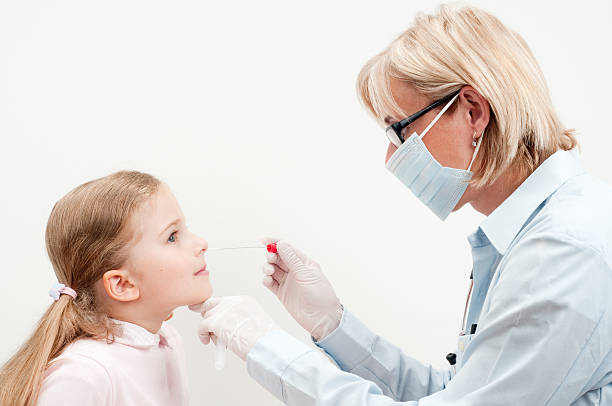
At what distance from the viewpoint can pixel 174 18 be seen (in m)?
2.00

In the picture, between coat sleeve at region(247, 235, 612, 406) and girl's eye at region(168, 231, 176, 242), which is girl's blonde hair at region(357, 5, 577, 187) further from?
girl's eye at region(168, 231, 176, 242)

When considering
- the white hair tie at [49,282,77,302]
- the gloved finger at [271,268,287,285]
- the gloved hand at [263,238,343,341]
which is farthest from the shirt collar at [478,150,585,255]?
the white hair tie at [49,282,77,302]

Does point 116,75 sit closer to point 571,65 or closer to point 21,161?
point 21,161

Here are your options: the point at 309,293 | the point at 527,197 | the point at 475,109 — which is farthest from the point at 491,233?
the point at 309,293

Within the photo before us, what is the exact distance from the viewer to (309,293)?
1.72 metres

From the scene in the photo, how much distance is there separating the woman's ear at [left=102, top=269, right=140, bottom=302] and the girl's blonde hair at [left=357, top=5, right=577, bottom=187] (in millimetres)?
732

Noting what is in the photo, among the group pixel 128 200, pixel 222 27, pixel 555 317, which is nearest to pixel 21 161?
pixel 128 200

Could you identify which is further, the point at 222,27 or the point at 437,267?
the point at 437,267

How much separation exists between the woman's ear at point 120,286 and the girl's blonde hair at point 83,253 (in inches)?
1.0

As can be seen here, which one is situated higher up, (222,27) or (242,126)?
(222,27)

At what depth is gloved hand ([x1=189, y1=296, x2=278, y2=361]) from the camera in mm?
1406

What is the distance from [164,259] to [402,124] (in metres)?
0.65

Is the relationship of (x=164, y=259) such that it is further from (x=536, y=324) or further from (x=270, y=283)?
(x=536, y=324)

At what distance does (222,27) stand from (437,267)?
112cm
